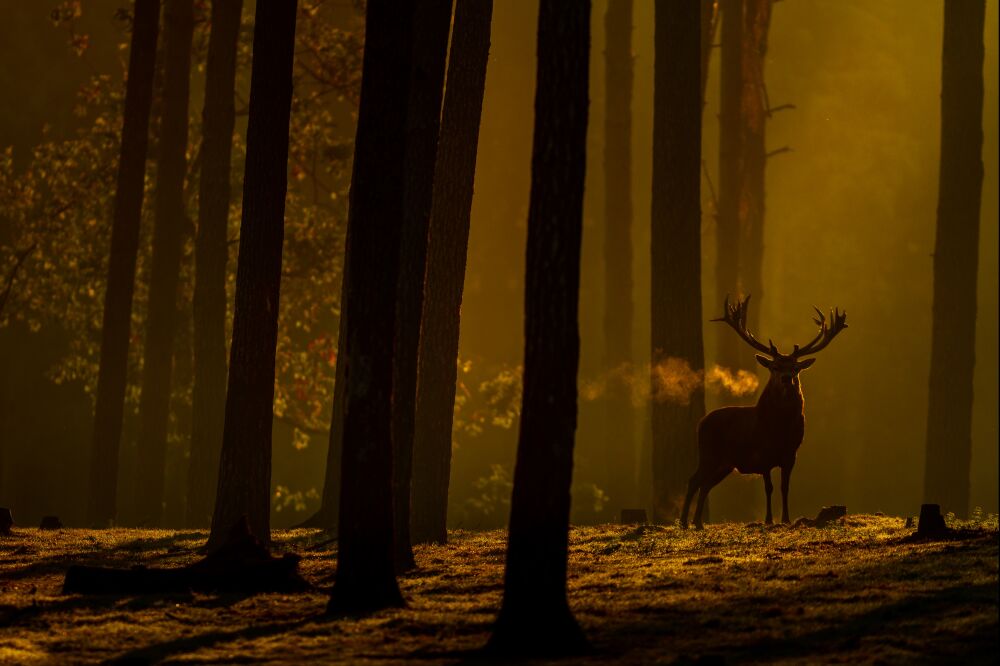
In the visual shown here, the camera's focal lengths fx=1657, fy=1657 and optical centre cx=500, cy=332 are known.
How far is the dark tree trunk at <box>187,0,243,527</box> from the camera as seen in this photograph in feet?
96.6

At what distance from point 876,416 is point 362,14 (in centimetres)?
3629

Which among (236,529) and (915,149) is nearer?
(236,529)

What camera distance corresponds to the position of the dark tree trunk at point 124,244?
30.4m

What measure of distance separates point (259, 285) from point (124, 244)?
12138 millimetres

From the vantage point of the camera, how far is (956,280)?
27.5 m

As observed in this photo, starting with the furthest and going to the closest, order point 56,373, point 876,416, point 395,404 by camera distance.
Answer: point 876,416
point 56,373
point 395,404

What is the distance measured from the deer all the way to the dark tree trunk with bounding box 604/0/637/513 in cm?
1799

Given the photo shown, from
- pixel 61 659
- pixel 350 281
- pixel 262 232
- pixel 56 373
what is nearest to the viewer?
pixel 61 659

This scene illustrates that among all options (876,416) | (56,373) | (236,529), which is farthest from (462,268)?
(876,416)

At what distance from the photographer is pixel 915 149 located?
7488 centimetres

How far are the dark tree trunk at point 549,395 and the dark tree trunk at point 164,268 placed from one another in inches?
835

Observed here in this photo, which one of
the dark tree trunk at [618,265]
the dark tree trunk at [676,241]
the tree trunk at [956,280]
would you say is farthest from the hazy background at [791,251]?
the dark tree trunk at [676,241]

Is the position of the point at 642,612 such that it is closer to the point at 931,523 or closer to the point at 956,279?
the point at 931,523

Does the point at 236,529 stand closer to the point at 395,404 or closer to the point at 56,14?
the point at 395,404
